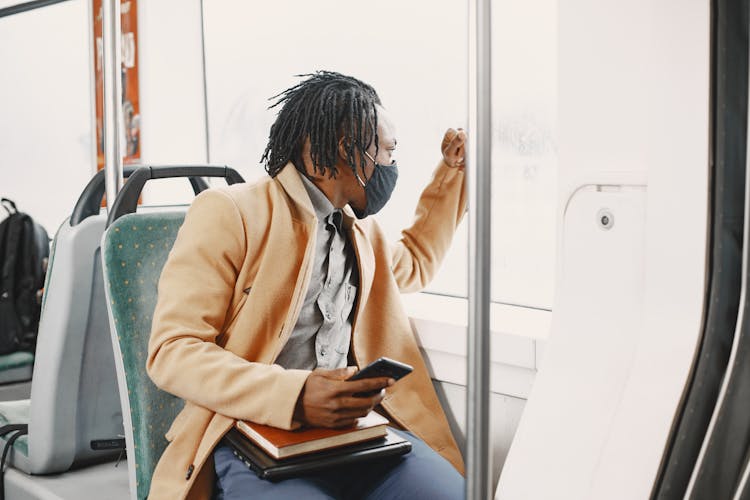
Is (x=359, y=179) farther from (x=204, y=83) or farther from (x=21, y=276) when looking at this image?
(x=21, y=276)

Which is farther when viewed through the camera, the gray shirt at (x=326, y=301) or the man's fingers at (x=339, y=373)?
the gray shirt at (x=326, y=301)

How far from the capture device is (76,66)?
4223 millimetres

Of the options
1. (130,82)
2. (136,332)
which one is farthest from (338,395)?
(130,82)

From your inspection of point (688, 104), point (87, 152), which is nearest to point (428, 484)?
point (688, 104)

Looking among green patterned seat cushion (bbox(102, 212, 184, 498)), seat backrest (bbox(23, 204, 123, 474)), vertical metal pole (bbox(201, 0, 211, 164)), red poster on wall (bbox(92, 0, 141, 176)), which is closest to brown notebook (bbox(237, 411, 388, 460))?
green patterned seat cushion (bbox(102, 212, 184, 498))

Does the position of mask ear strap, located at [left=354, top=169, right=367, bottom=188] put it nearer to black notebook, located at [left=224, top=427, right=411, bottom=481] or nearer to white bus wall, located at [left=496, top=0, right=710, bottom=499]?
black notebook, located at [left=224, top=427, right=411, bottom=481]

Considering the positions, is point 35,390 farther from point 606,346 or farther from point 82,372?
point 606,346

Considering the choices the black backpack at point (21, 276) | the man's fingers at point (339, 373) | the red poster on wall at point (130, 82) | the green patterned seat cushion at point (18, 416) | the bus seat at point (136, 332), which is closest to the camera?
the man's fingers at point (339, 373)

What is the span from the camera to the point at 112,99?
76.3 inches

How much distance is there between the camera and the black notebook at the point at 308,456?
1.40 metres

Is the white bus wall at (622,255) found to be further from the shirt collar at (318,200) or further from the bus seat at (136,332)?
the bus seat at (136,332)

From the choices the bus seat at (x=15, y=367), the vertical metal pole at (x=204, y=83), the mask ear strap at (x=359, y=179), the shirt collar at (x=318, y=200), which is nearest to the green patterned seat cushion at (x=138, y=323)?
the shirt collar at (x=318, y=200)

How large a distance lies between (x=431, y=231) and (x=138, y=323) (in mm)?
758

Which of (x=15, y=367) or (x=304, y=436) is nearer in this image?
(x=304, y=436)
